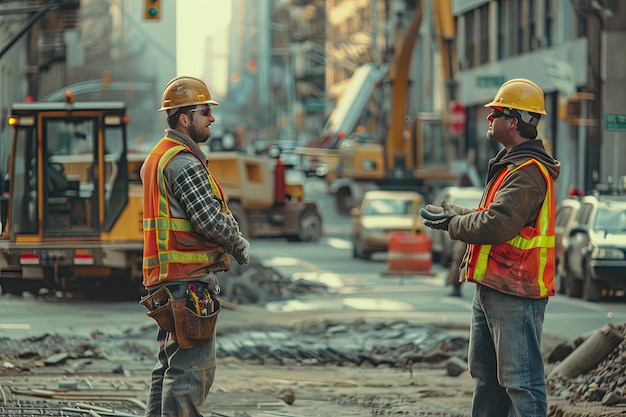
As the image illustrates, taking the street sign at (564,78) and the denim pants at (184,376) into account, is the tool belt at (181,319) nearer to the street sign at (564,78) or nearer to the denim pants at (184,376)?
the denim pants at (184,376)

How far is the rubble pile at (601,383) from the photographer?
32.1 ft

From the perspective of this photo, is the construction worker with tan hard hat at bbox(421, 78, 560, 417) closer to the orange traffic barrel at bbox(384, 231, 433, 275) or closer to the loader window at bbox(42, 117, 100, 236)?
the loader window at bbox(42, 117, 100, 236)

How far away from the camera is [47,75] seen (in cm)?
1966

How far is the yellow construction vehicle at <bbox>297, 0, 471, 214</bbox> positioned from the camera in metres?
37.6

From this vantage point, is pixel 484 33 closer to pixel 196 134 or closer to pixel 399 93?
pixel 399 93

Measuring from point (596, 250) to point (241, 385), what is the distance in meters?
7.39

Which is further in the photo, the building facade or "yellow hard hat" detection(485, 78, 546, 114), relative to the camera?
the building facade

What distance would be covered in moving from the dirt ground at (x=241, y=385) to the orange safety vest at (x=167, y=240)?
1955 mm

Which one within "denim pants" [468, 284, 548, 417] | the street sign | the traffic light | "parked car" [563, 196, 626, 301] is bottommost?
"parked car" [563, 196, 626, 301]

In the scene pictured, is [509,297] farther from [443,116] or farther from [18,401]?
[443,116]

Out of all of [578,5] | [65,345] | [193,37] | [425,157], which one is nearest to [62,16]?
[193,37]

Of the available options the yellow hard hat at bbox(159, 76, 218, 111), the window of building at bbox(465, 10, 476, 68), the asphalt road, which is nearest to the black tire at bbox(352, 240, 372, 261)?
the asphalt road

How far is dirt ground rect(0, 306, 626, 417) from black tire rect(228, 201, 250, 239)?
16137 mm

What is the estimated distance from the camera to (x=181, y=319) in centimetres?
678
